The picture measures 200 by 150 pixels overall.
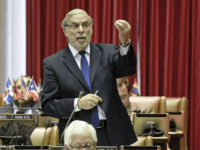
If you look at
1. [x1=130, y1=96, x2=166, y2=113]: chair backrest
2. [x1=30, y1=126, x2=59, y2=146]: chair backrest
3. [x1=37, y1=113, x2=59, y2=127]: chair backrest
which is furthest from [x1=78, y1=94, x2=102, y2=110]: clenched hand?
[x1=130, y1=96, x2=166, y2=113]: chair backrest

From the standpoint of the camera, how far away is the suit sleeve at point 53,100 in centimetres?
154

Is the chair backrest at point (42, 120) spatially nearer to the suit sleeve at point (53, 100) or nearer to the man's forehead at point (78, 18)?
the suit sleeve at point (53, 100)

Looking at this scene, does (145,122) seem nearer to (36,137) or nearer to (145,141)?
(145,141)

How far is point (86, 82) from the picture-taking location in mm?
1589

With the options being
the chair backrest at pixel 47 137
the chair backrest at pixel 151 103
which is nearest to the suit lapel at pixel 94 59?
the chair backrest at pixel 47 137

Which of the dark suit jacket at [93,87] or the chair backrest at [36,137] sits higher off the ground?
the dark suit jacket at [93,87]

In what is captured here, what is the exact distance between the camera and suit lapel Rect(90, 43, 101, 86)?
5.21ft

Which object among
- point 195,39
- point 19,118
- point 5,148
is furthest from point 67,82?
point 195,39

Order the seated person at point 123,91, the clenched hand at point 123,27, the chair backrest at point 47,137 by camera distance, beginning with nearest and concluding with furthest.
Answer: the clenched hand at point 123,27 < the chair backrest at point 47,137 < the seated person at point 123,91

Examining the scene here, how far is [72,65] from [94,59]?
0.36 feet

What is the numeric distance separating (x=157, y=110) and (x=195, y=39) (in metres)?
1.68

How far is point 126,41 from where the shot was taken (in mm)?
1489

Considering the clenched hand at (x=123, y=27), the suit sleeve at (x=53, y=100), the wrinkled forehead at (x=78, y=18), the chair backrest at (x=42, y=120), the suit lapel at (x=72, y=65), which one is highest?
the wrinkled forehead at (x=78, y=18)

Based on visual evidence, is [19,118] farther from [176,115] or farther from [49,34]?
[49,34]
